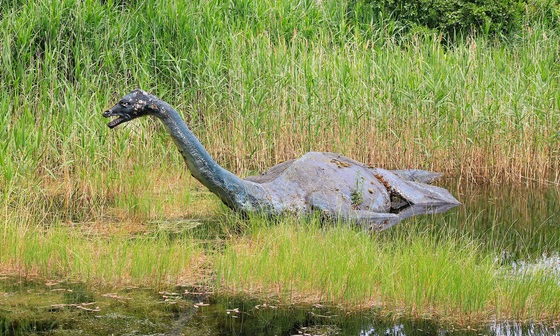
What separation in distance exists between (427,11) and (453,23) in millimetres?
455

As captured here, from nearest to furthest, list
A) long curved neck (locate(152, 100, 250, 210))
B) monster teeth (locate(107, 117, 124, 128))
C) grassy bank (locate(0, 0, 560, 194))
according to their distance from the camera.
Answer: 1. monster teeth (locate(107, 117, 124, 128))
2. long curved neck (locate(152, 100, 250, 210))
3. grassy bank (locate(0, 0, 560, 194))

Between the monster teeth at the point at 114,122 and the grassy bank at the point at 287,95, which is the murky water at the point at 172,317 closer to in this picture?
the monster teeth at the point at 114,122

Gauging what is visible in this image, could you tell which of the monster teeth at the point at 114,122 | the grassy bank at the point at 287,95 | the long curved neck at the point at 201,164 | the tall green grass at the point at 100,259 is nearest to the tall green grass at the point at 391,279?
the tall green grass at the point at 100,259

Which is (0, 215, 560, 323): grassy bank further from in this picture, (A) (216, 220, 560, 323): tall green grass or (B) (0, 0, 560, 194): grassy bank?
(B) (0, 0, 560, 194): grassy bank

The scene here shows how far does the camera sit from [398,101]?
887 cm

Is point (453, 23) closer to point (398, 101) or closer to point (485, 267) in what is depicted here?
point (398, 101)

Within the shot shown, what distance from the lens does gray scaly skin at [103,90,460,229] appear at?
20.7 ft

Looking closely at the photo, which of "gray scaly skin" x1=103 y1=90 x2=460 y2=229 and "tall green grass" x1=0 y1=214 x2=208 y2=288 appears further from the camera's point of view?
"gray scaly skin" x1=103 y1=90 x2=460 y2=229

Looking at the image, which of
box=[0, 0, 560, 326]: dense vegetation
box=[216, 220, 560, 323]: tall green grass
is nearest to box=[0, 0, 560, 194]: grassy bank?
box=[0, 0, 560, 326]: dense vegetation

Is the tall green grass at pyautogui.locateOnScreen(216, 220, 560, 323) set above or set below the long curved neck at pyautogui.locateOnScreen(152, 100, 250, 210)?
below

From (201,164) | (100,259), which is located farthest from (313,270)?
(201,164)

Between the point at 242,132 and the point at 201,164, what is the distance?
2242 mm

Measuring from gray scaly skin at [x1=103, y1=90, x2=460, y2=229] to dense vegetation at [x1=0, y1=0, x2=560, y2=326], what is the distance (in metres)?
0.30

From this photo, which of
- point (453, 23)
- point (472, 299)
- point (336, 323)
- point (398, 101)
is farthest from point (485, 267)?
point (453, 23)
